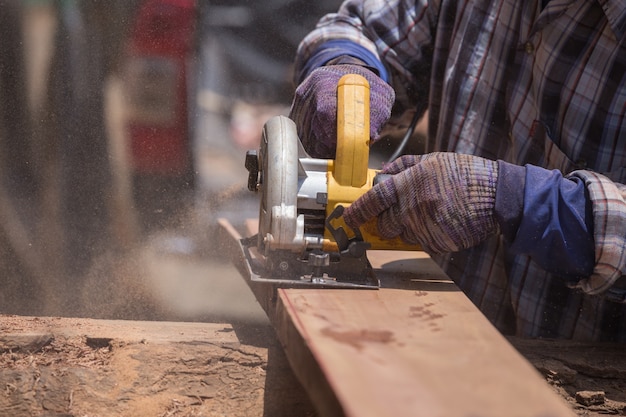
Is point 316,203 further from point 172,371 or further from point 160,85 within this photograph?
point 160,85

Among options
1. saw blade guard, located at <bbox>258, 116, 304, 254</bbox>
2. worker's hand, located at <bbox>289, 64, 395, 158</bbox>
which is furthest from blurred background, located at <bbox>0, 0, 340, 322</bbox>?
saw blade guard, located at <bbox>258, 116, 304, 254</bbox>

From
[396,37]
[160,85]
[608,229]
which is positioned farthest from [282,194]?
[160,85]

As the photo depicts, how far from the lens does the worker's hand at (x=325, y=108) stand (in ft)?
6.57

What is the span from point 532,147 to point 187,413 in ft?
4.38

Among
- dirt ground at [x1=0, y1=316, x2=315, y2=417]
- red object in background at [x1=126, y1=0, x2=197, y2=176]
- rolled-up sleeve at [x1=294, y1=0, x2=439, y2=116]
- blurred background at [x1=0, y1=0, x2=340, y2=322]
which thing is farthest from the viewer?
red object in background at [x1=126, y1=0, x2=197, y2=176]

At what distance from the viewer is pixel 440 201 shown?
171 centimetres

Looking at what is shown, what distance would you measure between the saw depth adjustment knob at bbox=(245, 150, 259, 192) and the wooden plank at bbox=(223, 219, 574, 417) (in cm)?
31

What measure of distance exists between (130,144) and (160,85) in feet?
1.12

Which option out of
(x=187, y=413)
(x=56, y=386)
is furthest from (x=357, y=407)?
(x=56, y=386)

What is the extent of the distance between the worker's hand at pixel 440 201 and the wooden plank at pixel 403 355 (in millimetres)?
170

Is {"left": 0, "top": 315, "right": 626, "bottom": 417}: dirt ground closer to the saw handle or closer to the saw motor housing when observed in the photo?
the saw motor housing

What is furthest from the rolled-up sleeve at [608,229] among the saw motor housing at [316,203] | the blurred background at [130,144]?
the blurred background at [130,144]

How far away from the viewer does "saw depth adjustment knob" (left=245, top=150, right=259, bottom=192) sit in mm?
1902

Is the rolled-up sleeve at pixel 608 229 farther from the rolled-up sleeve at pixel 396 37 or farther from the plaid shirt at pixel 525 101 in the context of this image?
the rolled-up sleeve at pixel 396 37
